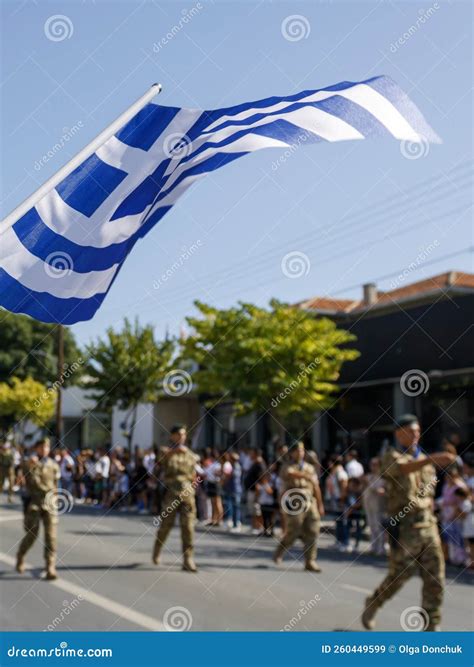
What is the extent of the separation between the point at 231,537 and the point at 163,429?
2197 cm

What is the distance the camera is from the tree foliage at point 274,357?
2186 centimetres

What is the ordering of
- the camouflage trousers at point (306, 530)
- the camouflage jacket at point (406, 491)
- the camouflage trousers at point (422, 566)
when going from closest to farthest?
1. the camouflage trousers at point (422, 566)
2. the camouflage jacket at point (406, 491)
3. the camouflage trousers at point (306, 530)

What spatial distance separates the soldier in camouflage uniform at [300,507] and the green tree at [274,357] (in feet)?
29.3

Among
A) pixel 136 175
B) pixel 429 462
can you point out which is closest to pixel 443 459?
pixel 429 462

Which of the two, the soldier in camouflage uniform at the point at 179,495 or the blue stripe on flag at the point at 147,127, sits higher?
the blue stripe on flag at the point at 147,127

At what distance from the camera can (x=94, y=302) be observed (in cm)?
468

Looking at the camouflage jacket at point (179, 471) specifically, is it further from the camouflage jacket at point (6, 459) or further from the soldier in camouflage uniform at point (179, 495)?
the camouflage jacket at point (6, 459)

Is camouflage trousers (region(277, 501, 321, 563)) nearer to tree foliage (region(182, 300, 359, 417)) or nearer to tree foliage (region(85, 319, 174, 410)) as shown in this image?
tree foliage (region(182, 300, 359, 417))

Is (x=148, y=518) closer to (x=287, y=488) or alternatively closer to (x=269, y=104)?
(x=287, y=488)

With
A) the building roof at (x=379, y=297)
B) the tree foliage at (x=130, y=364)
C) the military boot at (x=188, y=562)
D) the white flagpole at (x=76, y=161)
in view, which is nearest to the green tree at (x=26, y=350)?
the tree foliage at (x=130, y=364)

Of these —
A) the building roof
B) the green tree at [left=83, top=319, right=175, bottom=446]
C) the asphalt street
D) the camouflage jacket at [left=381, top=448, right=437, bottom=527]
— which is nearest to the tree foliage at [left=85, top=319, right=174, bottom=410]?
the green tree at [left=83, top=319, right=175, bottom=446]

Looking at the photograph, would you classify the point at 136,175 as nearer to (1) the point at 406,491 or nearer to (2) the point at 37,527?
(1) the point at 406,491

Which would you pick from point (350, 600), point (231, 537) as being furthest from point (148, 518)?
point (350, 600)

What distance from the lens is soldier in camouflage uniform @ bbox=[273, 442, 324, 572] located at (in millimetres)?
11688
